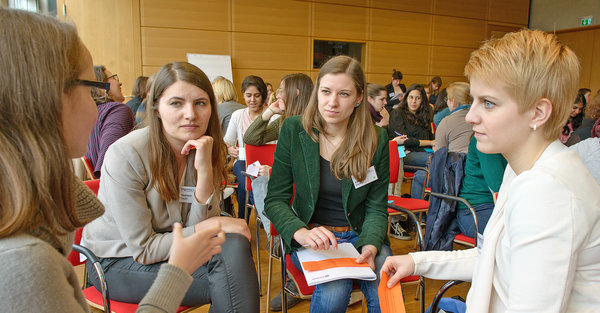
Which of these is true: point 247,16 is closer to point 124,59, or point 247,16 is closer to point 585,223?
point 124,59

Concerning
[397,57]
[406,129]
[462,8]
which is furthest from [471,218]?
[462,8]

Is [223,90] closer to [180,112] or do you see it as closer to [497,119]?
[180,112]

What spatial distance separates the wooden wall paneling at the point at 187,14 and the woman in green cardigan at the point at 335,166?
6109mm

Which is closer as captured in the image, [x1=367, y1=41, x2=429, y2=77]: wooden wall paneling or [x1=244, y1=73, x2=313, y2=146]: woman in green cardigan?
[x1=244, y1=73, x2=313, y2=146]: woman in green cardigan

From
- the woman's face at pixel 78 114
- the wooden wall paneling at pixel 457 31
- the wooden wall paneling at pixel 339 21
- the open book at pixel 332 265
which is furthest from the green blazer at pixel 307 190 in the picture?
the wooden wall paneling at pixel 457 31

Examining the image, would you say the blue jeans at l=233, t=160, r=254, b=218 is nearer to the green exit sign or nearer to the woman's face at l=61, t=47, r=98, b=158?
the woman's face at l=61, t=47, r=98, b=158

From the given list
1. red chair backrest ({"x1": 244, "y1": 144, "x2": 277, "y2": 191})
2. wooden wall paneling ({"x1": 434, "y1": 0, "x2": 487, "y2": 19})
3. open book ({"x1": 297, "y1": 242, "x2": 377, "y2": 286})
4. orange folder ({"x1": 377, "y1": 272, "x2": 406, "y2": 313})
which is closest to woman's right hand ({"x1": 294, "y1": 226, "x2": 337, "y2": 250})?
open book ({"x1": 297, "y1": 242, "x2": 377, "y2": 286})

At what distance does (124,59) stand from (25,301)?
7.27 m

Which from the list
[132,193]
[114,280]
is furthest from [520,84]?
[114,280]

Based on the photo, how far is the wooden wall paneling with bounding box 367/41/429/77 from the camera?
8.73 meters

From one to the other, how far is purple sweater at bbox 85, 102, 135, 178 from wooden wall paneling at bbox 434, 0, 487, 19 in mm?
8541

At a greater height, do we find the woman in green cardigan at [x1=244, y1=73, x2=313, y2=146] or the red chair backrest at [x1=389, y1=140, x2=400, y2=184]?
the woman in green cardigan at [x1=244, y1=73, x2=313, y2=146]

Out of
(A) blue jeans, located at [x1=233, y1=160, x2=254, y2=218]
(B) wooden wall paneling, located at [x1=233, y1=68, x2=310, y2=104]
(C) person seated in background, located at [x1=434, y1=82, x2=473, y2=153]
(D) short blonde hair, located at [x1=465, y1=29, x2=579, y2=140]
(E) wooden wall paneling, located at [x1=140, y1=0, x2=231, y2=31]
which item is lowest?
(A) blue jeans, located at [x1=233, y1=160, x2=254, y2=218]

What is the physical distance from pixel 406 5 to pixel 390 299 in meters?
8.95
